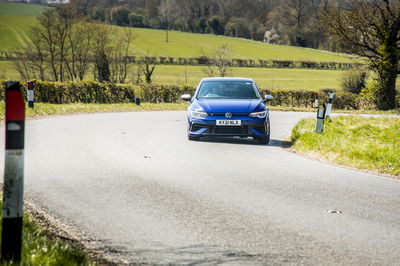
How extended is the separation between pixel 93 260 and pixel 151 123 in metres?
15.2

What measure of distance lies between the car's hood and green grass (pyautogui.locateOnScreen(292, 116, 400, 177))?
142cm

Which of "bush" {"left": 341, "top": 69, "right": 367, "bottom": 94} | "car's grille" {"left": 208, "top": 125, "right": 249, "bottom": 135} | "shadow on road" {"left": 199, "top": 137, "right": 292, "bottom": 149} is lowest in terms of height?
"shadow on road" {"left": 199, "top": 137, "right": 292, "bottom": 149}

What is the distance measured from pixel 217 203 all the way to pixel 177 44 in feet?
364

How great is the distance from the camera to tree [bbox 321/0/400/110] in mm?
36875

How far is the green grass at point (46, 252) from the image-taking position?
13.3ft

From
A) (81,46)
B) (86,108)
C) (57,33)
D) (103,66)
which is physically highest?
(57,33)

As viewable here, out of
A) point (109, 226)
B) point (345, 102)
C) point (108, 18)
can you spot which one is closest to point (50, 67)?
point (345, 102)

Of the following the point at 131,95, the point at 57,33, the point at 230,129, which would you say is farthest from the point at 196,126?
the point at 57,33

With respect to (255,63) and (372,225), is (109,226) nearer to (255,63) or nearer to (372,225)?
(372,225)

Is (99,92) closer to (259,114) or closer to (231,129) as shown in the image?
(231,129)

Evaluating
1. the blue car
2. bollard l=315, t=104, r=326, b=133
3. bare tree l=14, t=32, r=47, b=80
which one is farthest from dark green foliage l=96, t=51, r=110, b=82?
bollard l=315, t=104, r=326, b=133

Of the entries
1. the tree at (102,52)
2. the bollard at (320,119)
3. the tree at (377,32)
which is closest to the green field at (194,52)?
the tree at (102,52)

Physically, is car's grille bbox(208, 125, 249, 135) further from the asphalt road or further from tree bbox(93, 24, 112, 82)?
tree bbox(93, 24, 112, 82)

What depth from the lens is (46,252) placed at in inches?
170
